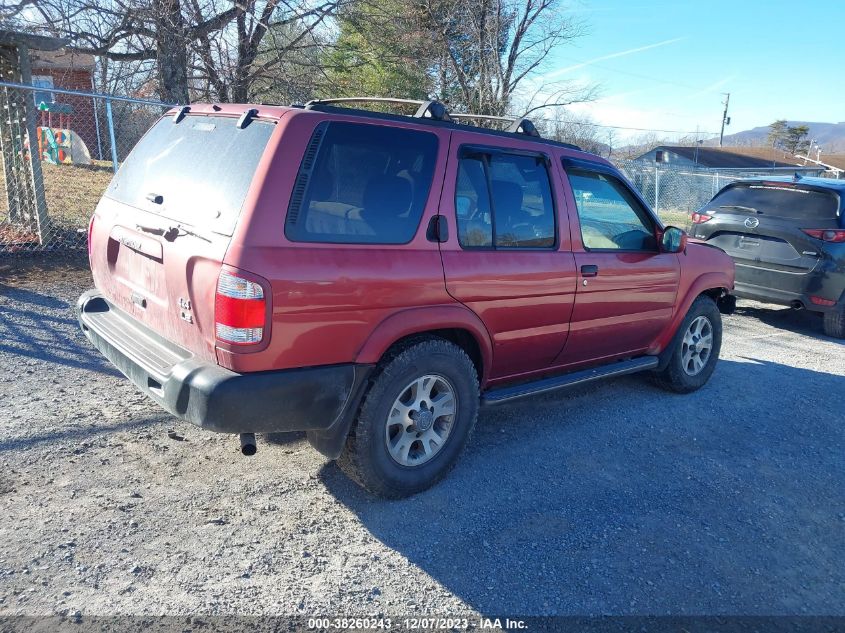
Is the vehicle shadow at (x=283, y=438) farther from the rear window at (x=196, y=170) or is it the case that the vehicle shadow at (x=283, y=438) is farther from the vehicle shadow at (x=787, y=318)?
the vehicle shadow at (x=787, y=318)

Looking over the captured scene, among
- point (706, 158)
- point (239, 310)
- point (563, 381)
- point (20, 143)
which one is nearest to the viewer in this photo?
point (239, 310)

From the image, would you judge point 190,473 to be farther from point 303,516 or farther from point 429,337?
point 429,337

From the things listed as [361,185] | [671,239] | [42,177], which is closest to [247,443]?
[361,185]

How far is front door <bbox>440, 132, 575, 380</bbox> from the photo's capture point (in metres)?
3.45

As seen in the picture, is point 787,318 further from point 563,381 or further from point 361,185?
point 361,185

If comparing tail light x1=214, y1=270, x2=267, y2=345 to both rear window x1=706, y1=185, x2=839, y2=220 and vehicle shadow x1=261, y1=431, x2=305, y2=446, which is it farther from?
rear window x1=706, y1=185, x2=839, y2=220

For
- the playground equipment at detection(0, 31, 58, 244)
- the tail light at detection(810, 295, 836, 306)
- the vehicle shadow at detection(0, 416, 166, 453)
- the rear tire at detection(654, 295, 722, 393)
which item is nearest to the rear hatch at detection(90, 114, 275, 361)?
the vehicle shadow at detection(0, 416, 166, 453)

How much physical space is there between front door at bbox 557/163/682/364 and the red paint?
0.05 feet

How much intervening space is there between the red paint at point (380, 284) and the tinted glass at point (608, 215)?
0.10 m

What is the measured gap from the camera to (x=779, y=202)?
746 centimetres

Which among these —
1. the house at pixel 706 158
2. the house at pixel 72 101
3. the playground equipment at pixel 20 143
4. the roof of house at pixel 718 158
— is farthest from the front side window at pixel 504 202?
the roof of house at pixel 718 158

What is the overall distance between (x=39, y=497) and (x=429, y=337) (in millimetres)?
2111

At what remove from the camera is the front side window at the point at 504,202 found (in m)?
3.52

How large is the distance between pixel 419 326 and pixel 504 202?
1031 millimetres
